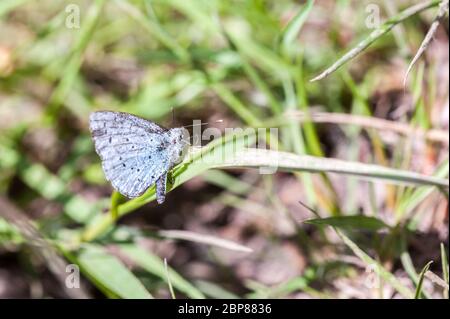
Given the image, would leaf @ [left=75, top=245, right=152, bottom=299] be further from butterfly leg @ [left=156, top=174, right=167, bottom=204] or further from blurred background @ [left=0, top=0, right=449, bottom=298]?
butterfly leg @ [left=156, top=174, right=167, bottom=204]

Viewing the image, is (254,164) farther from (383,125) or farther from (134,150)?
(383,125)

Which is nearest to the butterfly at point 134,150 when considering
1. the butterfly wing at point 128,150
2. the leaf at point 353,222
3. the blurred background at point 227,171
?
the butterfly wing at point 128,150

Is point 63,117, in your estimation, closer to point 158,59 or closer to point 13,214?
point 158,59

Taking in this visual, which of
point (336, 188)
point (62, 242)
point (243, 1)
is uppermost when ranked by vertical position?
point (243, 1)

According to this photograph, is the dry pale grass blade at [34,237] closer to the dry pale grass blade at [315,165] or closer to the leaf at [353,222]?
the dry pale grass blade at [315,165]

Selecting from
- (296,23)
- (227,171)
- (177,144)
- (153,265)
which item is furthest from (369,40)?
(227,171)

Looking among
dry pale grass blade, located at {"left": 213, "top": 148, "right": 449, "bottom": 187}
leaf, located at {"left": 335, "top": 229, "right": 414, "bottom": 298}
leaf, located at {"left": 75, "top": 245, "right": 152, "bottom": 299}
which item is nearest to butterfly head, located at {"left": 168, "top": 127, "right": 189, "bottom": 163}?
dry pale grass blade, located at {"left": 213, "top": 148, "right": 449, "bottom": 187}

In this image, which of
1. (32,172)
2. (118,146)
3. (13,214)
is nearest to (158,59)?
(32,172)
